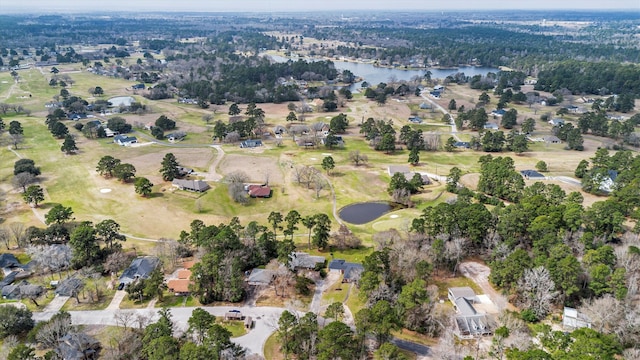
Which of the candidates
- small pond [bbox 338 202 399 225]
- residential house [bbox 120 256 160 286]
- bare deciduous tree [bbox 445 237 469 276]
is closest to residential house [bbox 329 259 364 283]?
bare deciduous tree [bbox 445 237 469 276]

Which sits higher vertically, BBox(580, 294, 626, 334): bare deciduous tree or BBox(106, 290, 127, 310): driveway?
BBox(580, 294, 626, 334): bare deciduous tree

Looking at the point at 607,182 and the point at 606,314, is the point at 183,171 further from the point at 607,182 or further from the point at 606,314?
the point at 607,182

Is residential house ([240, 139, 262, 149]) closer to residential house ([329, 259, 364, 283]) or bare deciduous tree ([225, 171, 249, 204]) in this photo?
bare deciduous tree ([225, 171, 249, 204])

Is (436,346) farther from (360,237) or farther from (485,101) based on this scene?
(485,101)

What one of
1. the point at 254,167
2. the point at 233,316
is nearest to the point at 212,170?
the point at 254,167

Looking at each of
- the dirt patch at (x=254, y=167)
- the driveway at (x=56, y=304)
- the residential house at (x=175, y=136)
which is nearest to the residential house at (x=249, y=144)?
the dirt patch at (x=254, y=167)

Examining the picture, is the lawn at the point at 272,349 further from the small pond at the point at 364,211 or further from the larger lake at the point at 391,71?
the larger lake at the point at 391,71
